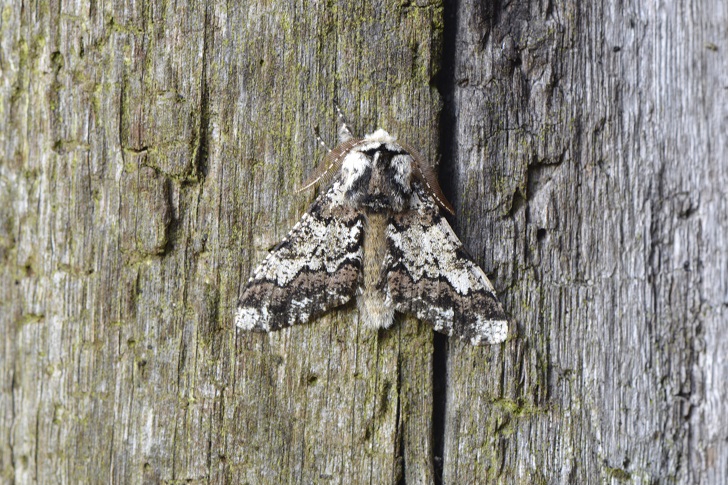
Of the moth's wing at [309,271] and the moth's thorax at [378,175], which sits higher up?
the moth's thorax at [378,175]

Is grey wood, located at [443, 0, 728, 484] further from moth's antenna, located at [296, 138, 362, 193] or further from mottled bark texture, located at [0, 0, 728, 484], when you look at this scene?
moth's antenna, located at [296, 138, 362, 193]

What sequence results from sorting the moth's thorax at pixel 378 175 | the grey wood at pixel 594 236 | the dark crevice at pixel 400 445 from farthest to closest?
the moth's thorax at pixel 378 175 → the dark crevice at pixel 400 445 → the grey wood at pixel 594 236

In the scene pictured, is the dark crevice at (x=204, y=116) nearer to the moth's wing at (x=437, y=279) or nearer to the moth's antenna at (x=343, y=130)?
the moth's antenna at (x=343, y=130)

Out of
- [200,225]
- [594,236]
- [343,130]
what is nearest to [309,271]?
[200,225]

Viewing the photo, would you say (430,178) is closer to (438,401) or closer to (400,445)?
(438,401)

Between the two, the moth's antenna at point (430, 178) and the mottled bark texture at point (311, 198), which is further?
the moth's antenna at point (430, 178)

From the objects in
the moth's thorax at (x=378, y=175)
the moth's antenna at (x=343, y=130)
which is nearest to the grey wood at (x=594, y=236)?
the moth's thorax at (x=378, y=175)

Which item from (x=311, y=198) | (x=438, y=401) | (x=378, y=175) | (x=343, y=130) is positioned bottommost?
(x=438, y=401)
